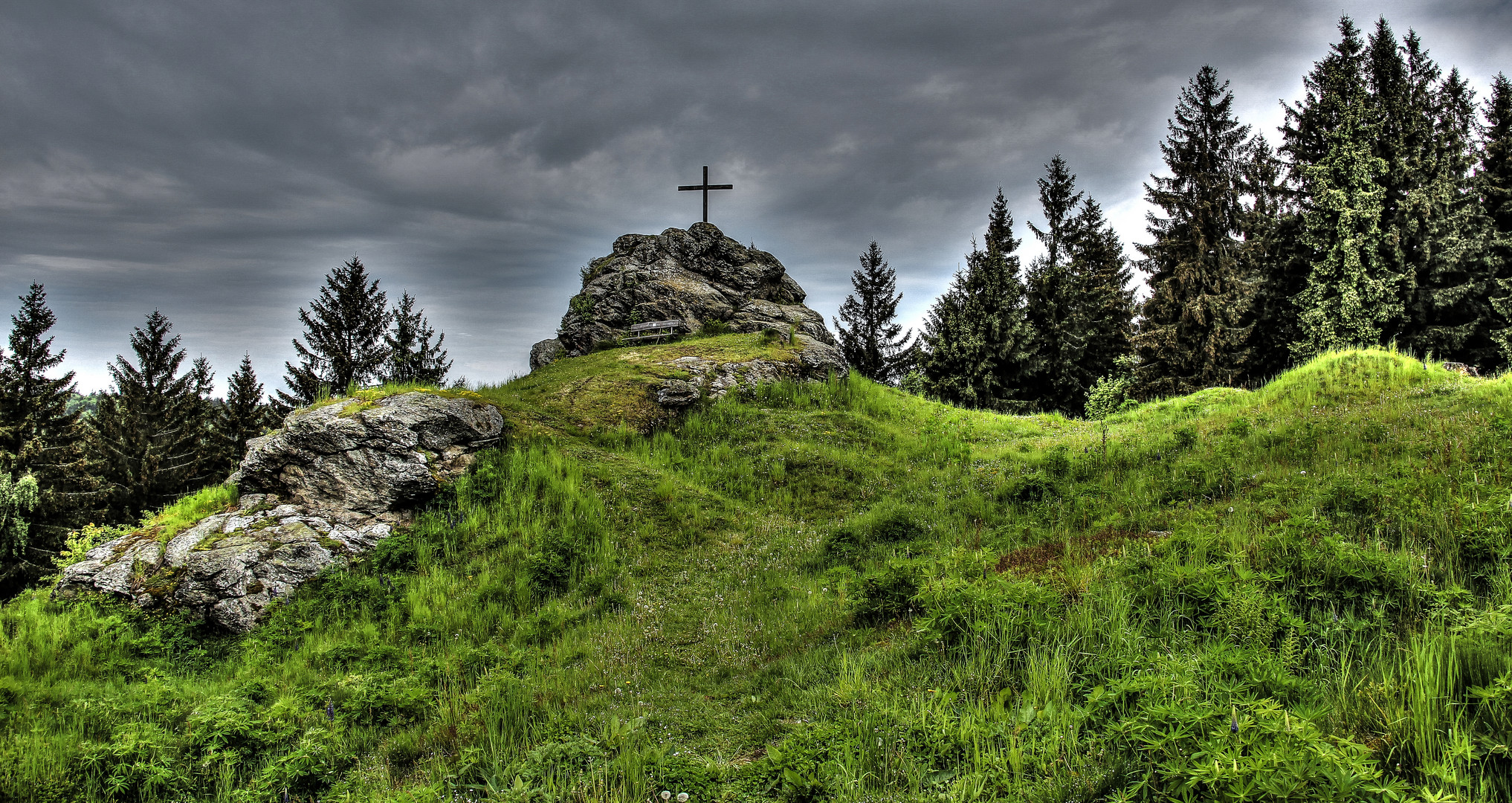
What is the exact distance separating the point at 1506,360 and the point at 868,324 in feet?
103

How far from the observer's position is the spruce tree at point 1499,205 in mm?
25922

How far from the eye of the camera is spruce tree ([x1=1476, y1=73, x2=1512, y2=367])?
25.9 meters

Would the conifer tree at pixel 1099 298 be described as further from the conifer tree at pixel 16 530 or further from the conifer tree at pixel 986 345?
the conifer tree at pixel 16 530

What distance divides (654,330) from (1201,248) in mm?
31011

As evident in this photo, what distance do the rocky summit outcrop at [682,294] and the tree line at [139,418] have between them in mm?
12146

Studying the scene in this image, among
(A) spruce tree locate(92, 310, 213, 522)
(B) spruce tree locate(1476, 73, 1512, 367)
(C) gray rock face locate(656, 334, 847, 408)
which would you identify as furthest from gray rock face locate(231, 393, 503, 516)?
(B) spruce tree locate(1476, 73, 1512, 367)

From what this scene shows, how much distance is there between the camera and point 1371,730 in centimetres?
331

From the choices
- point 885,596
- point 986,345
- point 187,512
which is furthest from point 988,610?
point 986,345

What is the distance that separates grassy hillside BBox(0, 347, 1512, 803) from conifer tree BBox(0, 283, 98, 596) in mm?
33122

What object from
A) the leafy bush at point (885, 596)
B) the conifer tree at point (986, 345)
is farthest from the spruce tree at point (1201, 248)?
the leafy bush at point (885, 596)

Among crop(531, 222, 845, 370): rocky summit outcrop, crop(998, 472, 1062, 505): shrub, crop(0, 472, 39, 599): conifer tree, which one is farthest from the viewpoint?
crop(0, 472, 39, 599): conifer tree

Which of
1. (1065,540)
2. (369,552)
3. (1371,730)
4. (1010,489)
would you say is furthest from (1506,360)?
(369,552)

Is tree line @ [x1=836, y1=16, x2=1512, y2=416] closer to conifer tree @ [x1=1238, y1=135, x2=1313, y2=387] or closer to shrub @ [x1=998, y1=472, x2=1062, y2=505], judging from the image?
conifer tree @ [x1=1238, y1=135, x2=1313, y2=387]

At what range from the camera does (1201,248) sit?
34.2m
